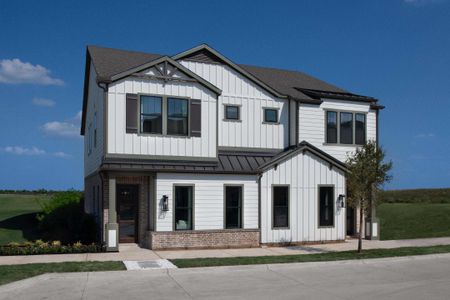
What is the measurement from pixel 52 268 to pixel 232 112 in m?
11.2

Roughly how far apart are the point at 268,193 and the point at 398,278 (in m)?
8.19

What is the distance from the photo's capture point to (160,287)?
11.7 m

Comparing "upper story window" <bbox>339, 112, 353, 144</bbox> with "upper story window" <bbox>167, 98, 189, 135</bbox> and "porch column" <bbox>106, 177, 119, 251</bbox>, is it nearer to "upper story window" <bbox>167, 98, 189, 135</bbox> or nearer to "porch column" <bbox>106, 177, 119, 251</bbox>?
"upper story window" <bbox>167, 98, 189, 135</bbox>

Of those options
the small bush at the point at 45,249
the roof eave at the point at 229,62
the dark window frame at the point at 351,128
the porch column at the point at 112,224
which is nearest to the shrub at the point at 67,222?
the small bush at the point at 45,249

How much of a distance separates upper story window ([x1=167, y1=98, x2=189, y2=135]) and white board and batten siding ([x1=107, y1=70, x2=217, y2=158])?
0.24 m

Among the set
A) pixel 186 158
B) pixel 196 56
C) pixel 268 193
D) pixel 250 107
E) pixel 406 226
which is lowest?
pixel 406 226

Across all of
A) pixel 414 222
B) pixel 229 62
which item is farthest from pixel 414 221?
pixel 229 62

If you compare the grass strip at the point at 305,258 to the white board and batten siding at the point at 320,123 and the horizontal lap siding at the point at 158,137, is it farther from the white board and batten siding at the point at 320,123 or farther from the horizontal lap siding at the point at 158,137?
the white board and batten siding at the point at 320,123

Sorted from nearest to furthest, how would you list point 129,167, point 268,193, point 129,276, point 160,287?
point 160,287 < point 129,276 < point 129,167 < point 268,193

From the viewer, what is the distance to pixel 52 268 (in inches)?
537

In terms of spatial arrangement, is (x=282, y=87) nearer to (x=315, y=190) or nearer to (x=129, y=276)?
(x=315, y=190)

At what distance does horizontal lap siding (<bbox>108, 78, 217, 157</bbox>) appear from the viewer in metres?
18.6

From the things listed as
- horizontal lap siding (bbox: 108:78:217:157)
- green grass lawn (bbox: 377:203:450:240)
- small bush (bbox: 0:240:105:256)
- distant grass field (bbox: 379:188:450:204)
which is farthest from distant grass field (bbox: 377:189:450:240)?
small bush (bbox: 0:240:105:256)

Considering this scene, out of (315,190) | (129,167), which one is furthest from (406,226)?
(129,167)
